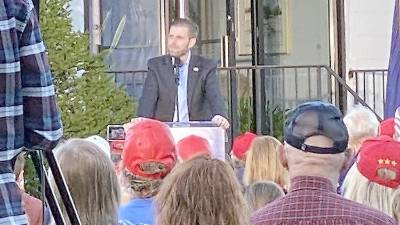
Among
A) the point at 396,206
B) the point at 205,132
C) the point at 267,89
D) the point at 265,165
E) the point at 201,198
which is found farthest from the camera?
the point at 267,89

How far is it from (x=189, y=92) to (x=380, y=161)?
12.5ft

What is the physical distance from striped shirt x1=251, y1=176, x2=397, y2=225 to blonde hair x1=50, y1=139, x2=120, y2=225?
0.67 meters

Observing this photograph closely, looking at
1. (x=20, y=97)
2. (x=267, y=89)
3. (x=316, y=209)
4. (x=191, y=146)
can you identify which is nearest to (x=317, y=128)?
(x=316, y=209)

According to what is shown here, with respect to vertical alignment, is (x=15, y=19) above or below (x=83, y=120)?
above

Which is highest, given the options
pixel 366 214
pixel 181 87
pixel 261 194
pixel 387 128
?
pixel 181 87

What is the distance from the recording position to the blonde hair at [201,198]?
3.09 metres

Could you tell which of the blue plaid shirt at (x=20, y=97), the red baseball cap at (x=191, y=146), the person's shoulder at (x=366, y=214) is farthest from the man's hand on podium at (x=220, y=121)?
the blue plaid shirt at (x=20, y=97)

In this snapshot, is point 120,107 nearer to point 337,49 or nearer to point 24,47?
point 337,49

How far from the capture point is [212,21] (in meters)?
11.3

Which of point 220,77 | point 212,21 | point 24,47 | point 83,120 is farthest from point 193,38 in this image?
point 24,47

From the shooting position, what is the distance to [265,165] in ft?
17.9

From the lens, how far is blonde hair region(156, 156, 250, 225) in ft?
10.1

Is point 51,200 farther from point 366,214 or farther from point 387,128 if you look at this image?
point 387,128

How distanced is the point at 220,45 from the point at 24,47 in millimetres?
8747
